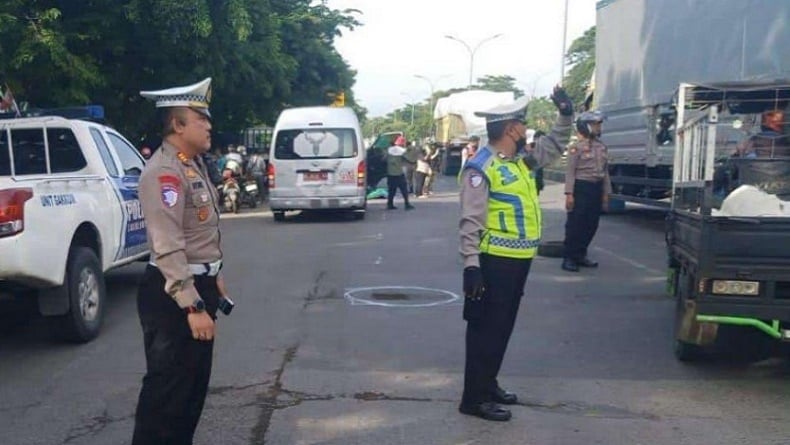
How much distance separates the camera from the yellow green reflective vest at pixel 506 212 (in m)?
5.03

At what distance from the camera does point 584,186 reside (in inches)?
416

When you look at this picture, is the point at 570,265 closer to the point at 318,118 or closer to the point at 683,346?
the point at 683,346

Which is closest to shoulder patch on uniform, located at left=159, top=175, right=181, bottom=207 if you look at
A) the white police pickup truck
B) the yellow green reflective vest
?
the yellow green reflective vest

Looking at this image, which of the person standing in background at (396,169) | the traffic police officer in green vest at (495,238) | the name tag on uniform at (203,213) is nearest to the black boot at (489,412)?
the traffic police officer in green vest at (495,238)

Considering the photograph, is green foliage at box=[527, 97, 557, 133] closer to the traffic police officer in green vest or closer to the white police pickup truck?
the traffic police officer in green vest

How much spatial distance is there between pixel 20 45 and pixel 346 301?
727 centimetres

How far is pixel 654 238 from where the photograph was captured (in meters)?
14.5

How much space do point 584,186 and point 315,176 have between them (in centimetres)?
729

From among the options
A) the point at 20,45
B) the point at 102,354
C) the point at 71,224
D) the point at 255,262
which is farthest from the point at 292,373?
the point at 20,45

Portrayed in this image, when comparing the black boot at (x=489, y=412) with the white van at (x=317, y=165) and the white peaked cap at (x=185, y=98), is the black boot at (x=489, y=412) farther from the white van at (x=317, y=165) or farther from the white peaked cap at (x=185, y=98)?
the white van at (x=317, y=165)

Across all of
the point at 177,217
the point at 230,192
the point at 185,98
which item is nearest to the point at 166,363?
the point at 177,217

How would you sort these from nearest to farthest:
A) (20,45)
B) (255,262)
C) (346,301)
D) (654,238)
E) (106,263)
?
(106,263) < (346,301) < (255,262) < (20,45) < (654,238)

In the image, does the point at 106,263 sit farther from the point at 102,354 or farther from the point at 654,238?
the point at 654,238

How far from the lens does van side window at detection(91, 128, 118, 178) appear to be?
8.28 m
